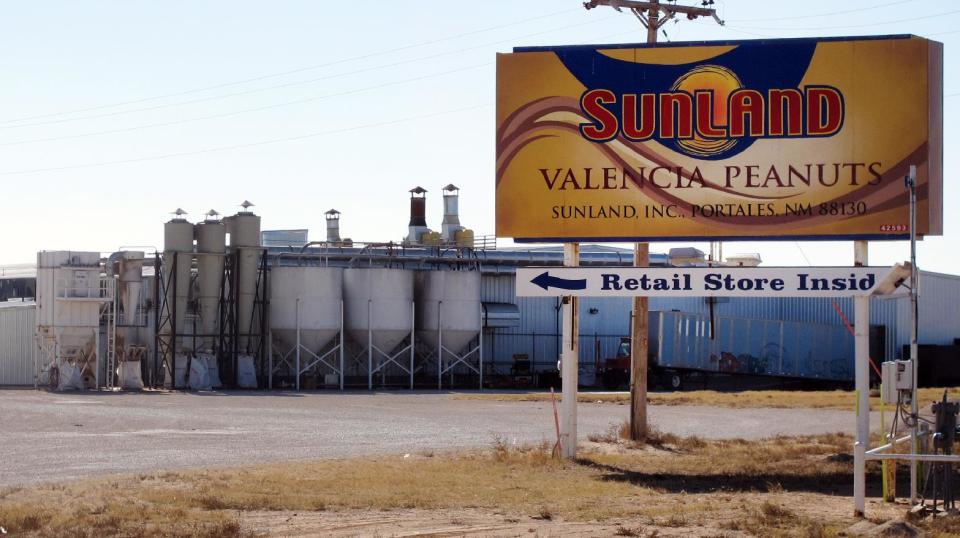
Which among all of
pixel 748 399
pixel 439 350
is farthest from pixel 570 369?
pixel 439 350

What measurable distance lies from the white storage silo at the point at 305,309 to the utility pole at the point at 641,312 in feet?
103

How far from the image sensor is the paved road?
2281 cm

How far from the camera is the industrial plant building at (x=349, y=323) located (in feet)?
178

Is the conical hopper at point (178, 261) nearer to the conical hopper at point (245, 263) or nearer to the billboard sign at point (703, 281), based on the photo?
the conical hopper at point (245, 263)

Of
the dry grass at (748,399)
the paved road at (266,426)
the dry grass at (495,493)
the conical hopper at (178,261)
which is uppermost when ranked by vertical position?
the conical hopper at (178,261)

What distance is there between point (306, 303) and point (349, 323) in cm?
244

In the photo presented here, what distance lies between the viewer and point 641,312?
26.7 metres

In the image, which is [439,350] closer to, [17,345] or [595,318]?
[595,318]

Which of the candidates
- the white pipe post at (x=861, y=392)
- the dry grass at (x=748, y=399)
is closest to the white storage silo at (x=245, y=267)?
the dry grass at (x=748, y=399)

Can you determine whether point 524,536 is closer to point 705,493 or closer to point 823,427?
point 705,493

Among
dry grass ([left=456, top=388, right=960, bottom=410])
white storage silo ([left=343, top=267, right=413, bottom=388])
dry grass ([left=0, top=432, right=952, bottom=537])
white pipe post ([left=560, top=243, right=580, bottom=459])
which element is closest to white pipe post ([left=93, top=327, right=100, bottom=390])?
white storage silo ([left=343, top=267, right=413, bottom=388])

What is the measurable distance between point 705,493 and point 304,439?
1139 cm

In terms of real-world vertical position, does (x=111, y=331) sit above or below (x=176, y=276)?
below

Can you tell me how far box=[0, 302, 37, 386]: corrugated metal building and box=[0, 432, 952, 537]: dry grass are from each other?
39150 mm
